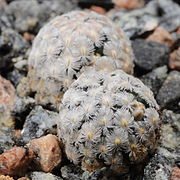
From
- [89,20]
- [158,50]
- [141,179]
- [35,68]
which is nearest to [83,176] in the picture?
[141,179]

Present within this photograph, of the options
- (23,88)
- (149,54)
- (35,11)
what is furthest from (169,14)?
(23,88)

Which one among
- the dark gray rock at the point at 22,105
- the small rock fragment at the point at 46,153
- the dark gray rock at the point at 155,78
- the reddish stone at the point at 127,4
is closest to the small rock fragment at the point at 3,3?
the reddish stone at the point at 127,4

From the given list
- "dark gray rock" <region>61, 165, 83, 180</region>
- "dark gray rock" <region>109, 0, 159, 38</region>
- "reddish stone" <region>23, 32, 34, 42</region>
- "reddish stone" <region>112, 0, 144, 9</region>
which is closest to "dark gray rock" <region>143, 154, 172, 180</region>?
"dark gray rock" <region>61, 165, 83, 180</region>

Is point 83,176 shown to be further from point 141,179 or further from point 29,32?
point 29,32

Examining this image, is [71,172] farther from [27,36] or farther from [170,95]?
[27,36]

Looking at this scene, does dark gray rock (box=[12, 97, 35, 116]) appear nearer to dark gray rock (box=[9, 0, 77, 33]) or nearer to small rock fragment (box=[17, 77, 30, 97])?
small rock fragment (box=[17, 77, 30, 97])
